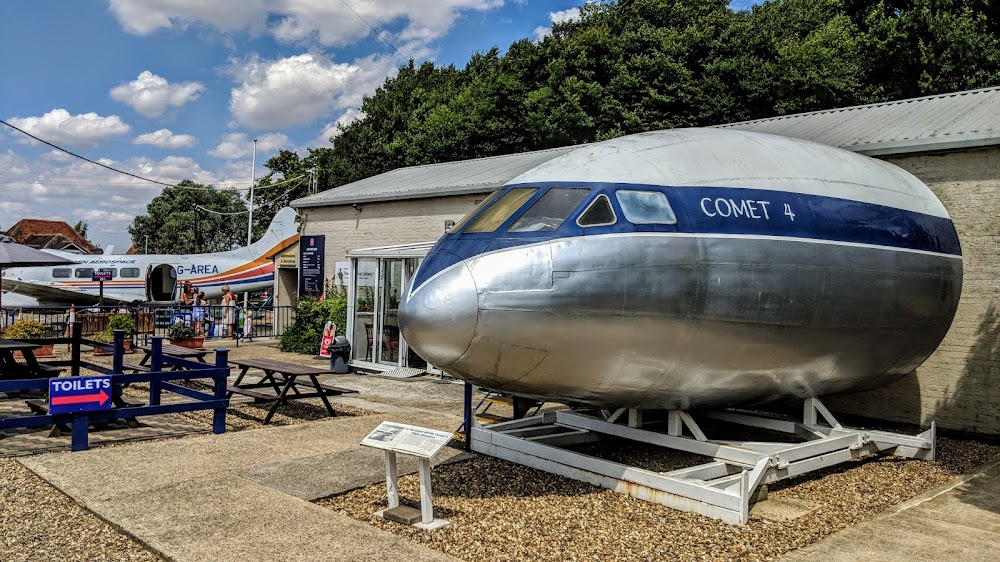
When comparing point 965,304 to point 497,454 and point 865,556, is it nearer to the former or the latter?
point 865,556

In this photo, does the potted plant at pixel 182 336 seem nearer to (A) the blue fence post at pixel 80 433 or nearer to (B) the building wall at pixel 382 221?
(B) the building wall at pixel 382 221

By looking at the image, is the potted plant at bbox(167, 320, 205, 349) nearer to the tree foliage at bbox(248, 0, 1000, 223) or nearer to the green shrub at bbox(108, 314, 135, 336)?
the green shrub at bbox(108, 314, 135, 336)

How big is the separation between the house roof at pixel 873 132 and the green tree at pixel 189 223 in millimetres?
63701

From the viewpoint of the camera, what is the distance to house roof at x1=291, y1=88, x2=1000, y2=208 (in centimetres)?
1030

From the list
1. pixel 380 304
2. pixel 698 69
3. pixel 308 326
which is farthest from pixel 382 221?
pixel 698 69

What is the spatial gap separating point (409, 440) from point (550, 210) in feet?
7.61

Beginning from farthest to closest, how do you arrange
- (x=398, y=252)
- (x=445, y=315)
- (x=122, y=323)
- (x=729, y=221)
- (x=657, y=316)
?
1. (x=122, y=323)
2. (x=398, y=252)
3. (x=729, y=221)
4. (x=657, y=316)
5. (x=445, y=315)

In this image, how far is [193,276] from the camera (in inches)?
1283

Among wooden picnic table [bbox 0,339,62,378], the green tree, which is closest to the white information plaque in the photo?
wooden picnic table [bbox 0,339,62,378]

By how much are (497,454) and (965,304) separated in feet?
23.1

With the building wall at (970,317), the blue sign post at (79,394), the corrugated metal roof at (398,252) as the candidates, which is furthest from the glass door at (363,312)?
the building wall at (970,317)

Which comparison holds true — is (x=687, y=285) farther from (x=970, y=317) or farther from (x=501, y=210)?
(x=970, y=317)

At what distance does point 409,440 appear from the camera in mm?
5922

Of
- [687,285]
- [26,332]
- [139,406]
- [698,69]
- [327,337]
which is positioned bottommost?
[139,406]
